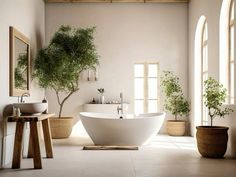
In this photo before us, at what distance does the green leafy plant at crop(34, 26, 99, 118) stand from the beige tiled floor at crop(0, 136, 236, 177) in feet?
5.26

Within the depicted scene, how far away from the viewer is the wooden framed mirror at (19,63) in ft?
16.8

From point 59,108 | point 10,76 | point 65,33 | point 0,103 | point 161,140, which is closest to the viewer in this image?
point 0,103

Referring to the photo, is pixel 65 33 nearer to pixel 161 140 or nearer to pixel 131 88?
pixel 131 88

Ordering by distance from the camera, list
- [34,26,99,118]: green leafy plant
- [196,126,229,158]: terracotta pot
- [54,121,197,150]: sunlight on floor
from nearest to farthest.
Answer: [196,126,229,158]: terracotta pot → [54,121,197,150]: sunlight on floor → [34,26,99,118]: green leafy plant

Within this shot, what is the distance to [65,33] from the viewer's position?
7.79 metres

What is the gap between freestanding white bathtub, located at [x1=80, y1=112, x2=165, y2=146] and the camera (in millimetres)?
6051

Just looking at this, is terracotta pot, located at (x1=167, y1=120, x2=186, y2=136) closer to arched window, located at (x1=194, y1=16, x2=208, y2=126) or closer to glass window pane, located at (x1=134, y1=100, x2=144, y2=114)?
arched window, located at (x1=194, y1=16, x2=208, y2=126)

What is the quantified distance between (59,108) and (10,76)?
341cm

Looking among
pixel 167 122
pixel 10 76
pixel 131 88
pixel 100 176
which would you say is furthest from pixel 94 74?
pixel 100 176

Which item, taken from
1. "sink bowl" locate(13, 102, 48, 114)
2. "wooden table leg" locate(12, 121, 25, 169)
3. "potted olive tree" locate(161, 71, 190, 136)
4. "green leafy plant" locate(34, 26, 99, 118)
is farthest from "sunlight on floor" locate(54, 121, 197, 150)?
"wooden table leg" locate(12, 121, 25, 169)

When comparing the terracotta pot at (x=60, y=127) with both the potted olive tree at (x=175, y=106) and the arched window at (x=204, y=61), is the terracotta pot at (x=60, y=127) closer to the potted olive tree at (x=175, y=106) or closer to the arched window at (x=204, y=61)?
the potted olive tree at (x=175, y=106)

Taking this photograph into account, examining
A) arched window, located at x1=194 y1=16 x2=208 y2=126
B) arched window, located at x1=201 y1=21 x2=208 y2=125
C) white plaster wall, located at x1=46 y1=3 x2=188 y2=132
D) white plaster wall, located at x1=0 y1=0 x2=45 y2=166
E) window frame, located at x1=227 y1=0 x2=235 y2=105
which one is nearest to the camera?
white plaster wall, located at x1=0 y1=0 x2=45 y2=166

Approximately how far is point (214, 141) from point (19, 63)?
3391mm

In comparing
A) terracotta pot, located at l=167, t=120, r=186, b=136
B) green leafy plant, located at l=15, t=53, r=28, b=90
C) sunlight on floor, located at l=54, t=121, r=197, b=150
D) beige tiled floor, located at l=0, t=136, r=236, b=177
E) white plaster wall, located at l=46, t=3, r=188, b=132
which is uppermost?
white plaster wall, located at l=46, t=3, r=188, b=132
